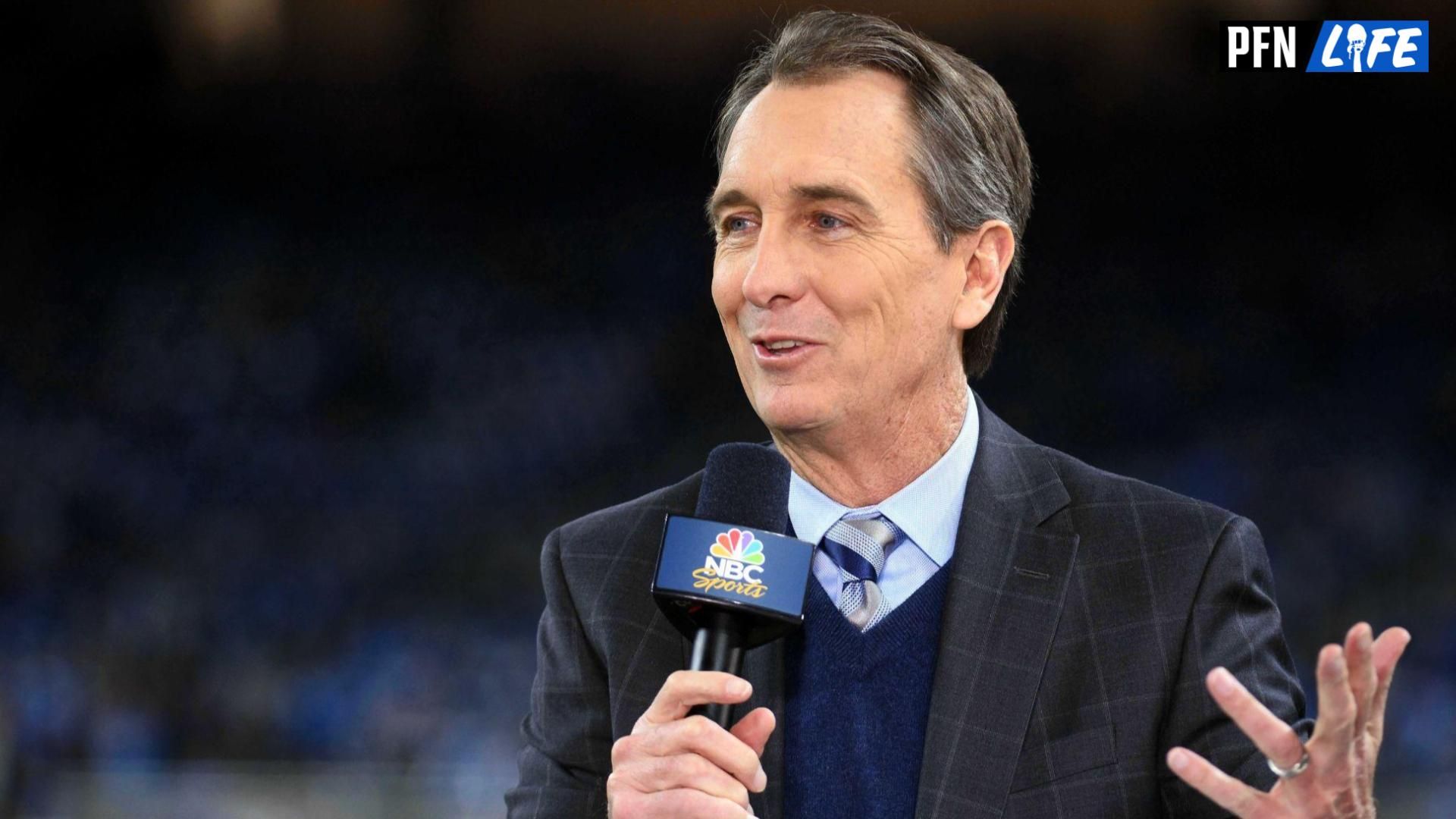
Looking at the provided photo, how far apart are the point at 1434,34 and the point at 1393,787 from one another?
3012mm

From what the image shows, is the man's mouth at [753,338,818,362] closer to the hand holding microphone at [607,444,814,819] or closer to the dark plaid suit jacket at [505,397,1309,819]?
the dark plaid suit jacket at [505,397,1309,819]

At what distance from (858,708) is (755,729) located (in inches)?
14.5

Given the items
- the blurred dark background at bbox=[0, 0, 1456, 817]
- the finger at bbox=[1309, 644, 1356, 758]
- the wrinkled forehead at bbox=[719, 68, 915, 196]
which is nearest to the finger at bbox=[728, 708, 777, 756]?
the finger at bbox=[1309, 644, 1356, 758]

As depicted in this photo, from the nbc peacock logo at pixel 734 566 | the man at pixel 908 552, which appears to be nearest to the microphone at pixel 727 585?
the nbc peacock logo at pixel 734 566

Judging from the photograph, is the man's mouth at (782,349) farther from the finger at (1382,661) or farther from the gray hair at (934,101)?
the finger at (1382,661)

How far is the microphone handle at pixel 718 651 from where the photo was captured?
1.07 metres

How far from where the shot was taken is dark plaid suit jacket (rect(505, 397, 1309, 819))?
51.9 inches

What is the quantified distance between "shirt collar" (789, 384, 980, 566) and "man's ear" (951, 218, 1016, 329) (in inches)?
5.4

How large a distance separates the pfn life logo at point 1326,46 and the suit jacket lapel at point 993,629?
12.6 ft

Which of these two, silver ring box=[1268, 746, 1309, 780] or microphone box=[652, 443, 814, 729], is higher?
microphone box=[652, 443, 814, 729]

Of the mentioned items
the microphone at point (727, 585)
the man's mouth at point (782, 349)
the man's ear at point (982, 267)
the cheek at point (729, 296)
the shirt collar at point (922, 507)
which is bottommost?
the microphone at point (727, 585)

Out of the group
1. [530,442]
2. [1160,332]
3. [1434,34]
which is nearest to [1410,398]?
[1160,332]

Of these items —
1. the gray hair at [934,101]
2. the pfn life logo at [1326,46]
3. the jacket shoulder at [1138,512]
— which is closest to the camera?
the jacket shoulder at [1138,512]

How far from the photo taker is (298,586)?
554 cm
